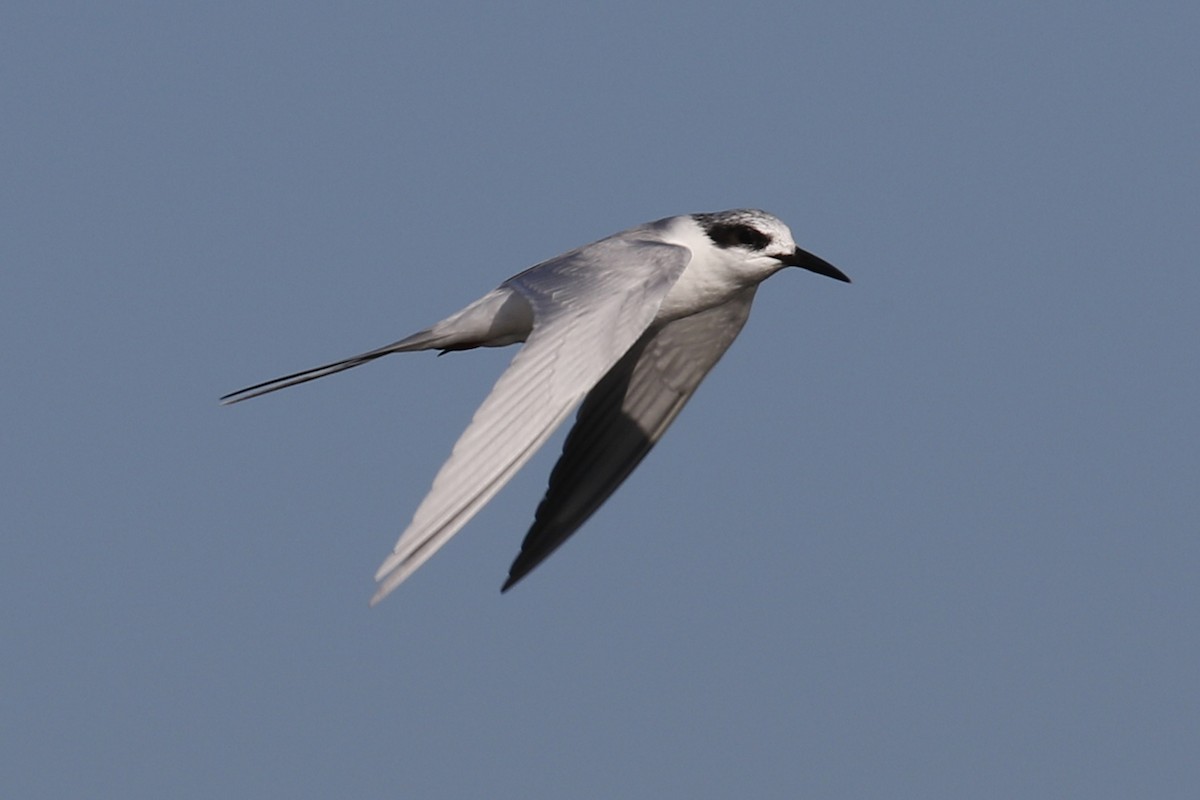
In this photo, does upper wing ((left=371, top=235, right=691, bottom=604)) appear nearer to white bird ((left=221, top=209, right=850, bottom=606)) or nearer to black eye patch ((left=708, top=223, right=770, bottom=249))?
white bird ((left=221, top=209, right=850, bottom=606))

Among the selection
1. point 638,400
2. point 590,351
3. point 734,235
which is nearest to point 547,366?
point 590,351

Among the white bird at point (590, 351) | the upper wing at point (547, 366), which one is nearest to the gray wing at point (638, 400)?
the white bird at point (590, 351)

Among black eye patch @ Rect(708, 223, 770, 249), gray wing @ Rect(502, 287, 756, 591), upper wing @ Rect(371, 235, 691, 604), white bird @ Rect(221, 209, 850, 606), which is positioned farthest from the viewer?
gray wing @ Rect(502, 287, 756, 591)

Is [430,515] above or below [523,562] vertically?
above

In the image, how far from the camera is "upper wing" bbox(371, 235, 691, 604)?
736cm

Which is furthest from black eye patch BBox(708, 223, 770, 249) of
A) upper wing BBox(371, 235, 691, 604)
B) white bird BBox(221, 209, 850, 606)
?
upper wing BBox(371, 235, 691, 604)

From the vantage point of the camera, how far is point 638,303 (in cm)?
937

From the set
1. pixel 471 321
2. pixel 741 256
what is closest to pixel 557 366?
pixel 471 321

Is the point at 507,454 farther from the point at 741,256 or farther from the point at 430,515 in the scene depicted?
the point at 741,256

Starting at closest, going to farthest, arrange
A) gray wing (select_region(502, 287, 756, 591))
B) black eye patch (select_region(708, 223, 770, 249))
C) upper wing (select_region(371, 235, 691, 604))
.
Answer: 1. upper wing (select_region(371, 235, 691, 604))
2. black eye patch (select_region(708, 223, 770, 249))
3. gray wing (select_region(502, 287, 756, 591))

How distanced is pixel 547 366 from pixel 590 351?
312 mm

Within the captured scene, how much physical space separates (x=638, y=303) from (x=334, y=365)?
2367mm

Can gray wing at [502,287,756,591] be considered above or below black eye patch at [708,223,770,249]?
below

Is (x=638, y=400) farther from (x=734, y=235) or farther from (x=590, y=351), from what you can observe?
(x=590, y=351)
